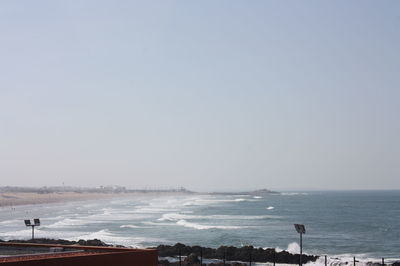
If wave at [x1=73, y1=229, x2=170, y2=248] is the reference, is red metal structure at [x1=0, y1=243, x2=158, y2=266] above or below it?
above

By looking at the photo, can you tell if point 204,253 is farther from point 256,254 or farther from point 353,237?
point 353,237

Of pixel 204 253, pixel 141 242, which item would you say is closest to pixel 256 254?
pixel 204 253

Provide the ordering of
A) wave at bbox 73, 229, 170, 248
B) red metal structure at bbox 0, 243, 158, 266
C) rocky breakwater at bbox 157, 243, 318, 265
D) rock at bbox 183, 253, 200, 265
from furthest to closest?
wave at bbox 73, 229, 170, 248 → rocky breakwater at bbox 157, 243, 318, 265 → rock at bbox 183, 253, 200, 265 → red metal structure at bbox 0, 243, 158, 266

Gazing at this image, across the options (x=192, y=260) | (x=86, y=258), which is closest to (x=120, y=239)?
(x=192, y=260)

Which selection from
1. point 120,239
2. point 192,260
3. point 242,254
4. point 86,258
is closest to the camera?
point 86,258

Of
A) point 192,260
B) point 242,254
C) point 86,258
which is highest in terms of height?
point 86,258

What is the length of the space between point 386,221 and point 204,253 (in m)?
54.0

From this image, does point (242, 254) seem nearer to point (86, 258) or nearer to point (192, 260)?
point (192, 260)

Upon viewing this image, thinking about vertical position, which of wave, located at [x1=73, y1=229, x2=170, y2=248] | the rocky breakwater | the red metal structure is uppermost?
the red metal structure

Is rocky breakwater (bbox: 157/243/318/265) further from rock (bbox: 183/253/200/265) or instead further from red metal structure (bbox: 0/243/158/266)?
red metal structure (bbox: 0/243/158/266)

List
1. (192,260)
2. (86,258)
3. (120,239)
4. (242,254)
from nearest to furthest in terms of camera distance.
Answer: (86,258) < (192,260) < (242,254) < (120,239)

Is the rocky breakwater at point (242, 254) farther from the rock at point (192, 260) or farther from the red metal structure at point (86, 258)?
the red metal structure at point (86, 258)

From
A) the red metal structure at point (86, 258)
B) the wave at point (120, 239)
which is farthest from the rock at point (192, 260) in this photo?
the red metal structure at point (86, 258)

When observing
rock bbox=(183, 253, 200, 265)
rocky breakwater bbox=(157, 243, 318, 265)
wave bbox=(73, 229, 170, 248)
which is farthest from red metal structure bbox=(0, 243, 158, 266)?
wave bbox=(73, 229, 170, 248)
